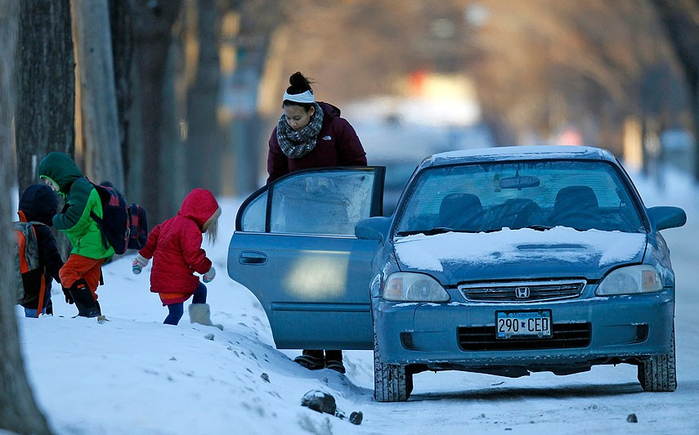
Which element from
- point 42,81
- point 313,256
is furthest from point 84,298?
point 42,81

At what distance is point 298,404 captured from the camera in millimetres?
8422

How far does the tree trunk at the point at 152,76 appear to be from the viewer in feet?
65.7

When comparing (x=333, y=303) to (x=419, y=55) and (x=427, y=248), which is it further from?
(x=419, y=55)

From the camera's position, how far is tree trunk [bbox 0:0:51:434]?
6086mm

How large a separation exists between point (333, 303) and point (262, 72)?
34.5 metres

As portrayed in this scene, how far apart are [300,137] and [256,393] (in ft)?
10.1

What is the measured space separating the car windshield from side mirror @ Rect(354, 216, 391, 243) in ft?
0.31

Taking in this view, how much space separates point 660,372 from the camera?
355 inches

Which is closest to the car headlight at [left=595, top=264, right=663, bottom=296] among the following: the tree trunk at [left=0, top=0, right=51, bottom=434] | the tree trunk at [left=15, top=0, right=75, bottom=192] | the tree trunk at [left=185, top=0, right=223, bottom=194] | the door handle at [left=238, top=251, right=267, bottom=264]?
the door handle at [left=238, top=251, right=267, bottom=264]

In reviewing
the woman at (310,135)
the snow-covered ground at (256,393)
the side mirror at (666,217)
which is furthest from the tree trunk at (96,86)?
the side mirror at (666,217)

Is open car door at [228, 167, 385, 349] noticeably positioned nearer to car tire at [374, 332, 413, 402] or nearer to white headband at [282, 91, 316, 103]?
white headband at [282, 91, 316, 103]

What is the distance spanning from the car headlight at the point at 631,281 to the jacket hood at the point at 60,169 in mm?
3405

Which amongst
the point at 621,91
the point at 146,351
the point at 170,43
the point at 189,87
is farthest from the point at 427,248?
the point at 621,91

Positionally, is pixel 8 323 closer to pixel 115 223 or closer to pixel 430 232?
pixel 430 232
